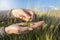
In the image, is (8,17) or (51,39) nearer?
(51,39)

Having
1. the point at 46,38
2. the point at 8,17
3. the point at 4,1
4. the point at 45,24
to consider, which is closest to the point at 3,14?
the point at 8,17

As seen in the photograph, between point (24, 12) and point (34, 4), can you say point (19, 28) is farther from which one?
point (34, 4)

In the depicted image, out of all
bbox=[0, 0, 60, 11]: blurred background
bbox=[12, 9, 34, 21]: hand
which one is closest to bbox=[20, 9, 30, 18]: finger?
bbox=[12, 9, 34, 21]: hand

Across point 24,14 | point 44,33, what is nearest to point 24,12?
point 24,14

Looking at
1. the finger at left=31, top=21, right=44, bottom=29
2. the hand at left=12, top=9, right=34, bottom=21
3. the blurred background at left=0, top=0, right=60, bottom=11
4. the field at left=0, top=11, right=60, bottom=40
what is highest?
the blurred background at left=0, top=0, right=60, bottom=11

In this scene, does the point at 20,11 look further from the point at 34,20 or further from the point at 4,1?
the point at 4,1

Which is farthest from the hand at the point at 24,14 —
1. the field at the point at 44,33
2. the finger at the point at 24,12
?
the field at the point at 44,33

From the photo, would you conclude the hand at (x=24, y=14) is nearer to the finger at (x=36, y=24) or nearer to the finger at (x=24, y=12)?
the finger at (x=24, y=12)

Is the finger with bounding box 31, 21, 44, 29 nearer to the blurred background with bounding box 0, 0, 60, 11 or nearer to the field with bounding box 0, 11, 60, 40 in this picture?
the field with bounding box 0, 11, 60, 40
